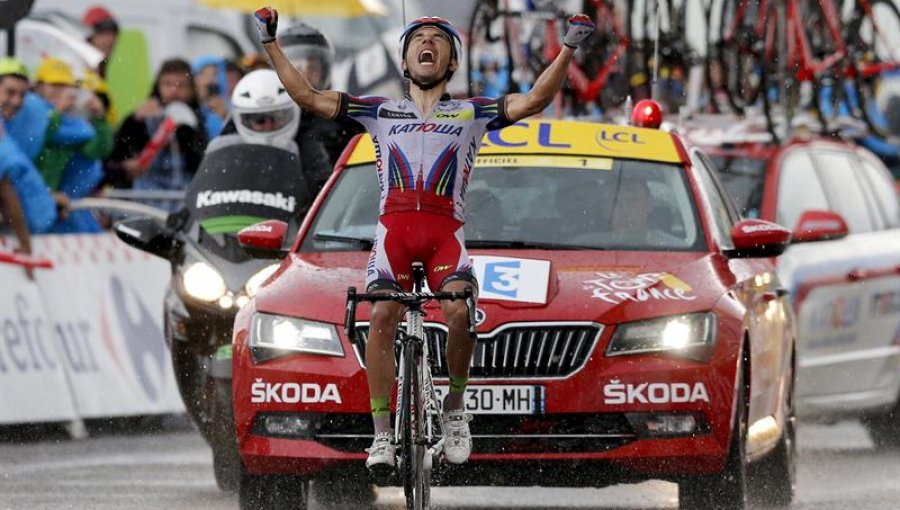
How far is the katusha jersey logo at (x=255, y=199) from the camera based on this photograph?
12.2 meters

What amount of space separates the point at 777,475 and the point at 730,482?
1784mm

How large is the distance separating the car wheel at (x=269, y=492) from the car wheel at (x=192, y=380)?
2023 millimetres

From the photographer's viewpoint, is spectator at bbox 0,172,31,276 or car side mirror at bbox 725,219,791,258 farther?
spectator at bbox 0,172,31,276

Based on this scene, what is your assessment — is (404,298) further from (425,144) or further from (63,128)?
(63,128)

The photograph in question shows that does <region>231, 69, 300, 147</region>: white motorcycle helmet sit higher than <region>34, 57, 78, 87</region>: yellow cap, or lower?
higher

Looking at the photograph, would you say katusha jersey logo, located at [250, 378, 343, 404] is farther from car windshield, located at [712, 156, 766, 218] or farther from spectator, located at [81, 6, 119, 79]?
spectator, located at [81, 6, 119, 79]

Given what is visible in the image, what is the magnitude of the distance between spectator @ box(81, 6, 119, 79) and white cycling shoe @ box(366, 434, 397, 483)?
1144cm

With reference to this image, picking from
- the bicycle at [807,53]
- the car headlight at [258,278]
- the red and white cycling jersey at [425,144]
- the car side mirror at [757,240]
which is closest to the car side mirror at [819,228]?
the car side mirror at [757,240]

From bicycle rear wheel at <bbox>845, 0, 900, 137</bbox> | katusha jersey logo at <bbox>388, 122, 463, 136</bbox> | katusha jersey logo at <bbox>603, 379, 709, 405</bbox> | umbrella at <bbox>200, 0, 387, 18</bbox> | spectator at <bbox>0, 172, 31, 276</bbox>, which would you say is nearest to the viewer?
katusha jersey logo at <bbox>388, 122, 463, 136</bbox>

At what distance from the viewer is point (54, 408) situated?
50.0ft

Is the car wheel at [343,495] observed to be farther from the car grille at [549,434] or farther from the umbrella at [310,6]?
the umbrella at [310,6]

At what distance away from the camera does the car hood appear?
9508 mm

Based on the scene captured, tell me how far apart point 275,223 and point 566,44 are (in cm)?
216

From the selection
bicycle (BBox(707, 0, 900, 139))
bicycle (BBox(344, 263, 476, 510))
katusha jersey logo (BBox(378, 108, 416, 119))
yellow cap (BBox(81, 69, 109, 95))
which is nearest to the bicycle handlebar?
bicycle (BBox(344, 263, 476, 510))
